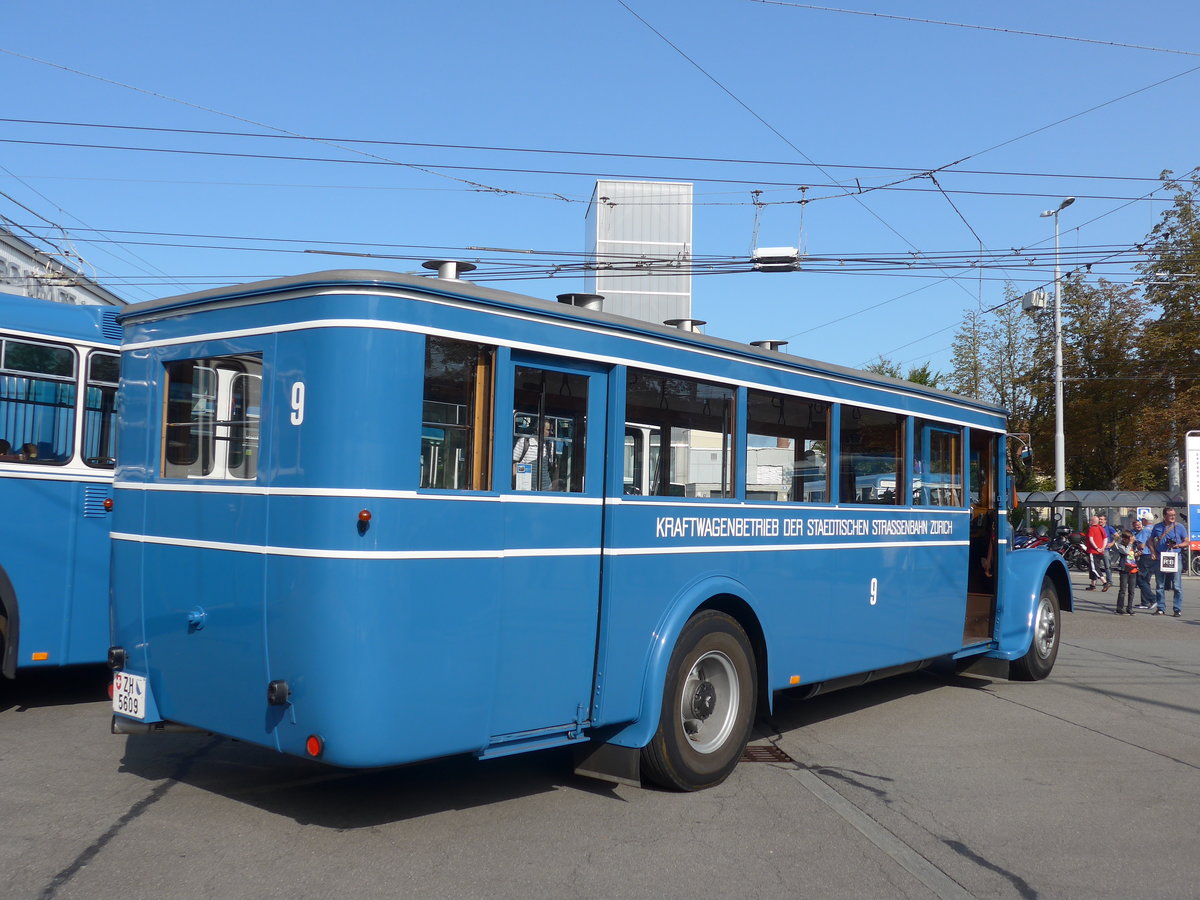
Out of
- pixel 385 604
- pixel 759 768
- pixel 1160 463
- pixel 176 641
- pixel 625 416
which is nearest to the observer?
pixel 385 604

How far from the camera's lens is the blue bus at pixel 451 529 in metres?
4.90

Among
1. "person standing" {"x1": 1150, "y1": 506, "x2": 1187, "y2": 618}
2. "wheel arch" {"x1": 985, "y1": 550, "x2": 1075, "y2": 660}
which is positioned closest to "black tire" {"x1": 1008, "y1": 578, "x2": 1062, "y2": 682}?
"wheel arch" {"x1": 985, "y1": 550, "x2": 1075, "y2": 660}

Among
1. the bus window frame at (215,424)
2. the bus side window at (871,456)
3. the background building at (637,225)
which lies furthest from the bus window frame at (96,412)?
the background building at (637,225)

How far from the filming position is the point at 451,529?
201 inches

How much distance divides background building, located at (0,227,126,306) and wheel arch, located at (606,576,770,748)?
41.5 ft

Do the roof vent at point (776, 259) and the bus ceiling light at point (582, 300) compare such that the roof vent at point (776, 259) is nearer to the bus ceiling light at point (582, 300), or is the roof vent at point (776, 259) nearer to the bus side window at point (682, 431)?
the bus side window at point (682, 431)

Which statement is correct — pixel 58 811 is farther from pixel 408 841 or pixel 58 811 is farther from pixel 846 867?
pixel 846 867

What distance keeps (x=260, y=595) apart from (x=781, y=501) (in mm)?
3631

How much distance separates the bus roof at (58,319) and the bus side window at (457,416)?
4.20m

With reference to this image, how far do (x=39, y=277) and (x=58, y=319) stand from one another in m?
8.88

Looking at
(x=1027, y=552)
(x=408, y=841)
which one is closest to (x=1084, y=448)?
(x=1027, y=552)

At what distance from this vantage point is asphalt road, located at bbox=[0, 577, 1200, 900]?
4.84 meters

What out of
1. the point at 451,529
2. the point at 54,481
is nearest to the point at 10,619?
the point at 54,481

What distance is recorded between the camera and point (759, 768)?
7090 millimetres
